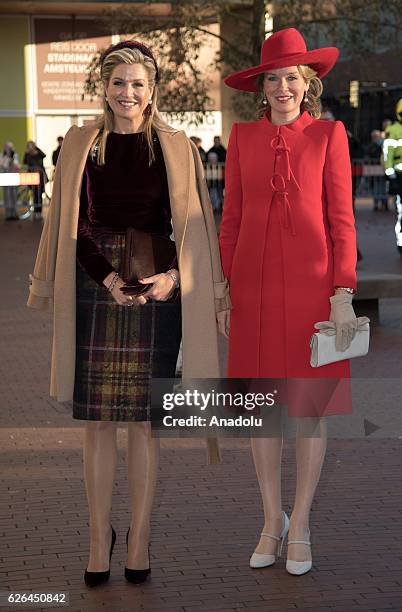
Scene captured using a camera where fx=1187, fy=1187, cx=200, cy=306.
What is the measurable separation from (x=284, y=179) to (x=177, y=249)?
1.63ft

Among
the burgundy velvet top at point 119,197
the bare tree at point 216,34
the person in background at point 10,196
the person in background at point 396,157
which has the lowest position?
the person in background at point 10,196

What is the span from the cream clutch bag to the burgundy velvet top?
0.69 meters

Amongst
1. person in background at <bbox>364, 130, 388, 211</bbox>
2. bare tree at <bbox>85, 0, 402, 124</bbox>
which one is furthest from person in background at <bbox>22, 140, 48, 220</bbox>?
person in background at <bbox>364, 130, 388, 211</bbox>

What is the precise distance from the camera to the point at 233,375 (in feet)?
15.1

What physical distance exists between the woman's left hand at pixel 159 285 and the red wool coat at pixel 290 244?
1.16 ft

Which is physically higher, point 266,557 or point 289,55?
point 289,55

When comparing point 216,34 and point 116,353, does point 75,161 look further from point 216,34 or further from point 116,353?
point 216,34

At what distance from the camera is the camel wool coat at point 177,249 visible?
4.32m

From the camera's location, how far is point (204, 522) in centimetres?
516

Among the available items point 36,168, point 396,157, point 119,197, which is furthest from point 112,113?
point 36,168

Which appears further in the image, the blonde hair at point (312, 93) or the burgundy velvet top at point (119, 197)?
the blonde hair at point (312, 93)

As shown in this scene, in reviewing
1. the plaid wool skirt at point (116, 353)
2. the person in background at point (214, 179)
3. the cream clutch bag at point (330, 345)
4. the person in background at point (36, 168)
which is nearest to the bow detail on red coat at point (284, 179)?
the cream clutch bag at point (330, 345)

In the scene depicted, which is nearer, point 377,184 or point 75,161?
point 75,161

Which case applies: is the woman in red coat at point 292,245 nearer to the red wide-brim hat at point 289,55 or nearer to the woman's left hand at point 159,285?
the red wide-brim hat at point 289,55
